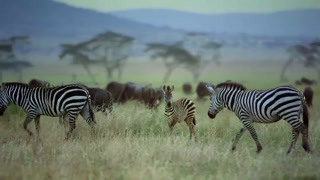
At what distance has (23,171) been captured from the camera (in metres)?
4.98

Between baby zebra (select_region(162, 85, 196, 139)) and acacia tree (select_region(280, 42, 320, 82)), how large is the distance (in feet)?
8.38

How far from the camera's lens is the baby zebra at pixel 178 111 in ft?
23.7

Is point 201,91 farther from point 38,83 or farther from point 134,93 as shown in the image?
point 38,83

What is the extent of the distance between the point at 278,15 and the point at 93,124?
4.04m

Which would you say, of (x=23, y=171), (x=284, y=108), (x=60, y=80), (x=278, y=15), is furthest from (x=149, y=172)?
(x=278, y=15)

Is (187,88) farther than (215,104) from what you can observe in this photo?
Yes

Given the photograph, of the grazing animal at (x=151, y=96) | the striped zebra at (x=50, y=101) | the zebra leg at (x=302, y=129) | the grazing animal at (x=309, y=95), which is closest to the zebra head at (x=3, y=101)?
the striped zebra at (x=50, y=101)

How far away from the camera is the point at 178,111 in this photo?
731 centimetres

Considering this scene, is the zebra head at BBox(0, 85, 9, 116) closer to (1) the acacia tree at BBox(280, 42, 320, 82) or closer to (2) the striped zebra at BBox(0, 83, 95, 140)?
(2) the striped zebra at BBox(0, 83, 95, 140)

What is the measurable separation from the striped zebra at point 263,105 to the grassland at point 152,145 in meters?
0.32

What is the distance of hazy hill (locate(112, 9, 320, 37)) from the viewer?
871 centimetres

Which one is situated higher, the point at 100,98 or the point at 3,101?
the point at 100,98

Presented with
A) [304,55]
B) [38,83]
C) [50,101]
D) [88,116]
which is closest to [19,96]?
[50,101]

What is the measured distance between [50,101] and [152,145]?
1.82 metres
